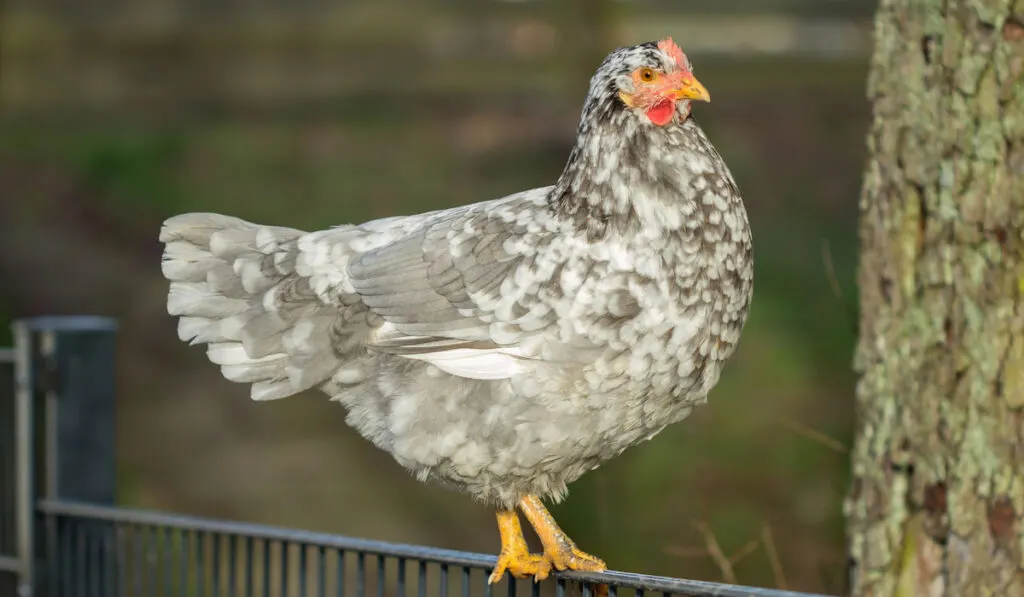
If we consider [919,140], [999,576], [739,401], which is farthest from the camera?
[739,401]

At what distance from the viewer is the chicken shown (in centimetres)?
196

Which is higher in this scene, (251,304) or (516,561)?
(251,304)

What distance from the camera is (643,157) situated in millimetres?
2012

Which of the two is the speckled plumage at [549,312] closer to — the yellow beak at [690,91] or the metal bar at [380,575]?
the yellow beak at [690,91]

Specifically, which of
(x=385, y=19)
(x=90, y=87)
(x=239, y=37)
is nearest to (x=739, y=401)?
(x=385, y=19)

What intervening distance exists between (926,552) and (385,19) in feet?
15.3

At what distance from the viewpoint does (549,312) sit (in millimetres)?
1976

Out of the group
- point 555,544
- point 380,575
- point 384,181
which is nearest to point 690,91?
point 555,544

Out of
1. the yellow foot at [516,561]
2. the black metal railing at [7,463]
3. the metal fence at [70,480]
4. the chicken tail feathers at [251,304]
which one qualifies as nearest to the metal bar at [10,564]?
the metal fence at [70,480]

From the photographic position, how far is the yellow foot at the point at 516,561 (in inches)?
83.2

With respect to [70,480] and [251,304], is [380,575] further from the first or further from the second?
[70,480]

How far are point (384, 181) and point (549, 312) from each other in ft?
14.7

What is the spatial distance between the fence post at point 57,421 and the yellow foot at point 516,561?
1.95 meters

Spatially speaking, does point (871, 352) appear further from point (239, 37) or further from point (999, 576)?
point (239, 37)
